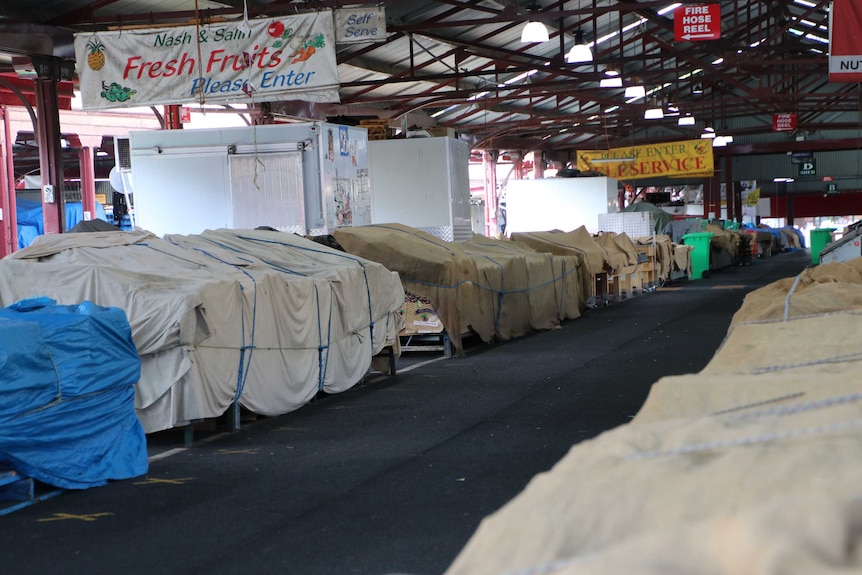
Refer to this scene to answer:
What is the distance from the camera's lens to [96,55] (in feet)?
46.0

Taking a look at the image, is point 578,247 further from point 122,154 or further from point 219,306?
point 219,306

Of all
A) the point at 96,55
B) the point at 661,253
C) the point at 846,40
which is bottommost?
the point at 661,253

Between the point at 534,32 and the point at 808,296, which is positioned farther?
the point at 534,32

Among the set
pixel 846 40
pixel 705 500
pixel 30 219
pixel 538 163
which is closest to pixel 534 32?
pixel 846 40

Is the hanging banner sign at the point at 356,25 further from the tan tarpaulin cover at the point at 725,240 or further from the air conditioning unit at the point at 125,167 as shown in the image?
the tan tarpaulin cover at the point at 725,240

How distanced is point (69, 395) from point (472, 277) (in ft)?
29.1

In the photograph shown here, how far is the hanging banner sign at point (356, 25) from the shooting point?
14.0 metres

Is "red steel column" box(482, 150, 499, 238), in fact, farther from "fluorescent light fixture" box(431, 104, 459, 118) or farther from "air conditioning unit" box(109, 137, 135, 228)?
"air conditioning unit" box(109, 137, 135, 228)

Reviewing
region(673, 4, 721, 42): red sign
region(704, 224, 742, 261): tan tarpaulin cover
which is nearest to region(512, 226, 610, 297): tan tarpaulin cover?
region(673, 4, 721, 42): red sign

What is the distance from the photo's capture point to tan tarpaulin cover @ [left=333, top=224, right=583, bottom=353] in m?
14.8

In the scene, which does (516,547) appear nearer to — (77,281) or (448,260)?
(77,281)

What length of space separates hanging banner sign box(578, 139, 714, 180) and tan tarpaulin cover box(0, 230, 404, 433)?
26.1 m

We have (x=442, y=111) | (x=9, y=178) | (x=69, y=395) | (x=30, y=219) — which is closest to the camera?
(x=69, y=395)

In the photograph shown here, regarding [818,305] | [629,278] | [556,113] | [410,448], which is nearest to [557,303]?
[629,278]
